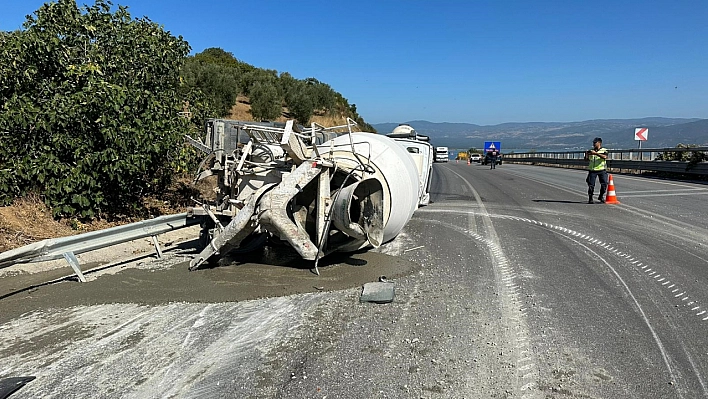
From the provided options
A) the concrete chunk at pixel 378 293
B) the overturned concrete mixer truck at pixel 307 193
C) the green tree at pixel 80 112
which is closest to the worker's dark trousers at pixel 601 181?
the overturned concrete mixer truck at pixel 307 193

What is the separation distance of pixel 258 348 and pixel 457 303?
213 cm

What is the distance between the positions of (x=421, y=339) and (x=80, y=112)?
6858 mm

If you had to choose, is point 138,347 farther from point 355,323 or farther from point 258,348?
point 355,323

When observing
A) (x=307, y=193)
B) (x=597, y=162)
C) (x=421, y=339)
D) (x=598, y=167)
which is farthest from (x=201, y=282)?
(x=597, y=162)

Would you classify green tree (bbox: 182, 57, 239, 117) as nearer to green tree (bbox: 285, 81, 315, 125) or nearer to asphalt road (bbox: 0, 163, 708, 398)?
green tree (bbox: 285, 81, 315, 125)

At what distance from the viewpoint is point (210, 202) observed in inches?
306

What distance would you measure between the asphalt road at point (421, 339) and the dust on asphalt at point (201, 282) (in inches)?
7.3

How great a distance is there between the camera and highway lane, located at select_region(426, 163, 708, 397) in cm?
386

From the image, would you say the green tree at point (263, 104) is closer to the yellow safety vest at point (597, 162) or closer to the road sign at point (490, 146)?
the road sign at point (490, 146)

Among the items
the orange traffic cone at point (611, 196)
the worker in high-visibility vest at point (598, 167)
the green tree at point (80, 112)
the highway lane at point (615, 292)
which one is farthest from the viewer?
the worker in high-visibility vest at point (598, 167)

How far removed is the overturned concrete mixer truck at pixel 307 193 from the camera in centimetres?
→ 639

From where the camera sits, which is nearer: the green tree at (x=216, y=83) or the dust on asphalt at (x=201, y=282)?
the dust on asphalt at (x=201, y=282)

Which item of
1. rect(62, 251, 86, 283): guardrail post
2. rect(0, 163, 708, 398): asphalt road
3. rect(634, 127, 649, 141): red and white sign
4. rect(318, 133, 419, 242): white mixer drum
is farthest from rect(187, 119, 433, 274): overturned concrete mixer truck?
rect(634, 127, 649, 141): red and white sign

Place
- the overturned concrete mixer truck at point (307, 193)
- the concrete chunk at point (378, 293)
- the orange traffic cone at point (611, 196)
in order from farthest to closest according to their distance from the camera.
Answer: the orange traffic cone at point (611, 196) < the overturned concrete mixer truck at point (307, 193) < the concrete chunk at point (378, 293)
